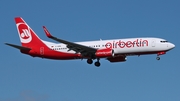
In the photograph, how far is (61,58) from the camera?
92188mm

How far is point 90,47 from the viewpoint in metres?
88.9

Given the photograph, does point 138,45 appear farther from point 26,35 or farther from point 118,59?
point 26,35

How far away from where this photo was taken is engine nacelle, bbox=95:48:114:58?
86.8m

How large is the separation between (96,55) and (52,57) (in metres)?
8.93

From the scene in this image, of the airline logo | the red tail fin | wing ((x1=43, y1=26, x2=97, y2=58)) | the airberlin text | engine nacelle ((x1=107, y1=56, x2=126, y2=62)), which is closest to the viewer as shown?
the airberlin text

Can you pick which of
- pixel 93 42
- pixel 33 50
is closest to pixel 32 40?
pixel 33 50

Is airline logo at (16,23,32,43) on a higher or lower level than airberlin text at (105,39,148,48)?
higher

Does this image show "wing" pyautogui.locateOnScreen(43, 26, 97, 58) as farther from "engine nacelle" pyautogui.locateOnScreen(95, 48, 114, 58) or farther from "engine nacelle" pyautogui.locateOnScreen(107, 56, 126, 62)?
"engine nacelle" pyautogui.locateOnScreen(107, 56, 126, 62)

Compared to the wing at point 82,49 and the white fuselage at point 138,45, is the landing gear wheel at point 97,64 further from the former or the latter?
the white fuselage at point 138,45

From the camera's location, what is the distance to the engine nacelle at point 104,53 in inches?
3415

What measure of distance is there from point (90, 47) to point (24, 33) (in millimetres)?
15366

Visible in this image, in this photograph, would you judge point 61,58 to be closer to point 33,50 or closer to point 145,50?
point 33,50

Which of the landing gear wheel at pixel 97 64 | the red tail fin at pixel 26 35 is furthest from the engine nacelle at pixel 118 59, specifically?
the red tail fin at pixel 26 35

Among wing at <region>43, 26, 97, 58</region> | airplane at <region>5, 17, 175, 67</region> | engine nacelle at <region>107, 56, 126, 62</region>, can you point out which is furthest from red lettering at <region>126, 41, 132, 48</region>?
wing at <region>43, 26, 97, 58</region>
